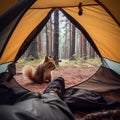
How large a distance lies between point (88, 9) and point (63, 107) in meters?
2.55

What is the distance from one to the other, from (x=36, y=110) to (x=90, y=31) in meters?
3.16

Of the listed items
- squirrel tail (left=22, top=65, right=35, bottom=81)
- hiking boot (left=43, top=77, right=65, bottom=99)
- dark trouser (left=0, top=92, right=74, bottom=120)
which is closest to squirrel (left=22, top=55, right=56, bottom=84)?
squirrel tail (left=22, top=65, right=35, bottom=81)

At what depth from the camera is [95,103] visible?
3.07m

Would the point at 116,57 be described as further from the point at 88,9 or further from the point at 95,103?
the point at 95,103

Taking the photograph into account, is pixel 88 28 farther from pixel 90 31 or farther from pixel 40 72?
pixel 40 72

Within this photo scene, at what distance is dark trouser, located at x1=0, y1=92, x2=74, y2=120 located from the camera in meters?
1.60

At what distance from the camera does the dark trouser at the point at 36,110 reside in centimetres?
160

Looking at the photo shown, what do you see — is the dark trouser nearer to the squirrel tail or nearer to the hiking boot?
the hiking boot

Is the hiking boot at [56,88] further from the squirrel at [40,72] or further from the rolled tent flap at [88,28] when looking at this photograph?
the squirrel at [40,72]

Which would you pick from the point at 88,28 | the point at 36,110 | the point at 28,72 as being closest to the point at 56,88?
the point at 36,110

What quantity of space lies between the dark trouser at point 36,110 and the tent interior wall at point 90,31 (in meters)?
1.81

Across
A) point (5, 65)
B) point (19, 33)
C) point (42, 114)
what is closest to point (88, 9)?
point (19, 33)

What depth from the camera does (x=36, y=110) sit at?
1.74 meters

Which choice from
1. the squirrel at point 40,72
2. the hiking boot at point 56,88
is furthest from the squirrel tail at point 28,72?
the hiking boot at point 56,88
